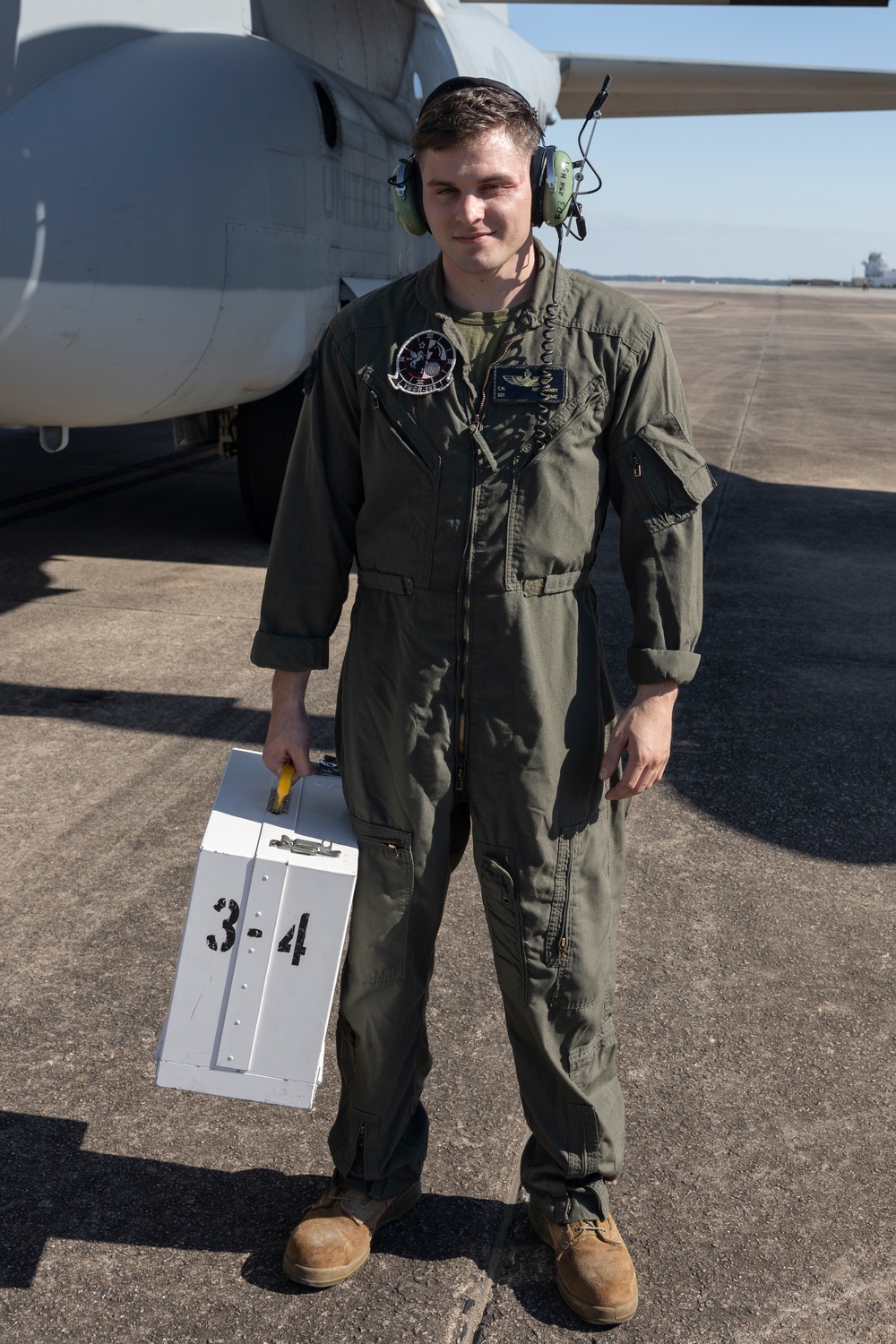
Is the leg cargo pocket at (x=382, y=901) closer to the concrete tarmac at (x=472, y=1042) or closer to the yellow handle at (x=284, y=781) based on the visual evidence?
the yellow handle at (x=284, y=781)

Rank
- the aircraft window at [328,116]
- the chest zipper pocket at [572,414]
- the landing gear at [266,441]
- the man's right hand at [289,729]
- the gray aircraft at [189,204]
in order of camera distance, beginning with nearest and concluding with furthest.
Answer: the chest zipper pocket at [572,414] < the man's right hand at [289,729] < the gray aircraft at [189,204] < the aircraft window at [328,116] < the landing gear at [266,441]

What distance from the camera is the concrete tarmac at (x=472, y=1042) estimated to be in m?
2.35

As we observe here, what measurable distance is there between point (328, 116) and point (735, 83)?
8.83 meters

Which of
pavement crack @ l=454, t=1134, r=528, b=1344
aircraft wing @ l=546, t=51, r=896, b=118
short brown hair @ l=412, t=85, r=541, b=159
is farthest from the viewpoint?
aircraft wing @ l=546, t=51, r=896, b=118

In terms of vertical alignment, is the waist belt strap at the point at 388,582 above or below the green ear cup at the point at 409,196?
below

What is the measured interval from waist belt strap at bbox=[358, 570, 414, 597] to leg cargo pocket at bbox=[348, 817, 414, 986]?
0.45m

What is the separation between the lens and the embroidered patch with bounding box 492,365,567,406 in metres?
2.14

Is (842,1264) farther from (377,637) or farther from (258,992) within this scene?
(377,637)

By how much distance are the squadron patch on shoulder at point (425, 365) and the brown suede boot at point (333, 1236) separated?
1.56 metres

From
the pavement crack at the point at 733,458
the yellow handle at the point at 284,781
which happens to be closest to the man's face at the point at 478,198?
the yellow handle at the point at 284,781

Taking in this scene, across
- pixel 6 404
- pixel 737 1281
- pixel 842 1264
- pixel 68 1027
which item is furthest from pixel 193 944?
pixel 6 404

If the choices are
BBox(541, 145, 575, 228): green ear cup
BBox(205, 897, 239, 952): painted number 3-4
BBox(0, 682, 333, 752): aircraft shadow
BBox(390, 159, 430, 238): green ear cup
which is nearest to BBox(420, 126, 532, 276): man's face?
BBox(541, 145, 575, 228): green ear cup

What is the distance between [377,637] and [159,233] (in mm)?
3733

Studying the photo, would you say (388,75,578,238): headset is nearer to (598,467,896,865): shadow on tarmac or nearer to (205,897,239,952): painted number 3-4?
(205,897,239,952): painted number 3-4
